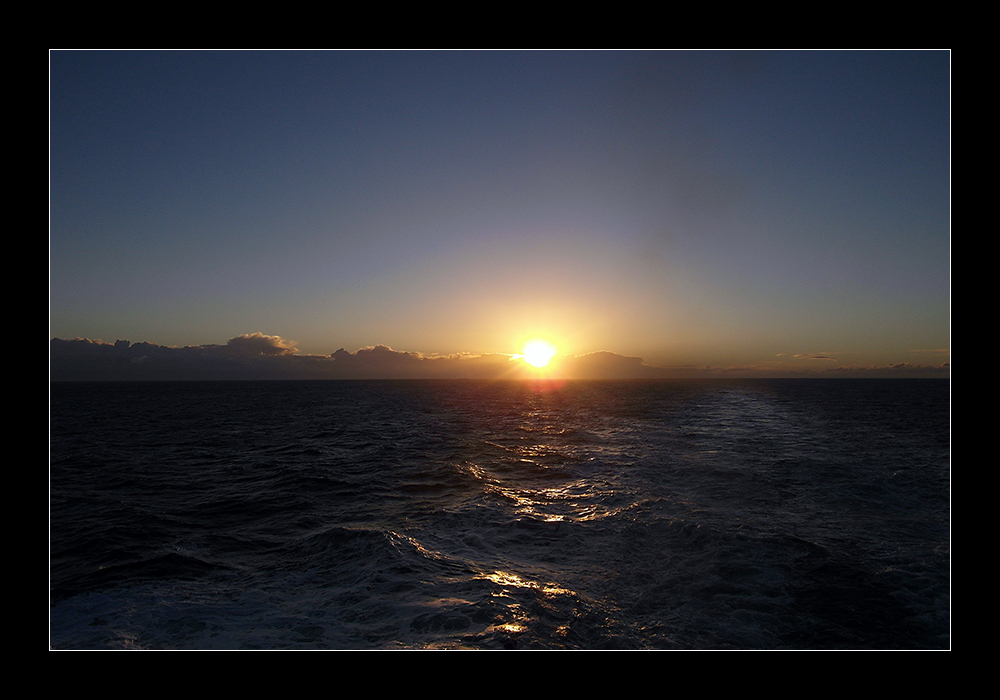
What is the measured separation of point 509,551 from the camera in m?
11.8

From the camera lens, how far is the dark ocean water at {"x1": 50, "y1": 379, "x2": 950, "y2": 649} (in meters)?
8.24

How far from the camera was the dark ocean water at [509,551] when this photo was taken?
8.24 m

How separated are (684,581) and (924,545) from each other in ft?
25.2

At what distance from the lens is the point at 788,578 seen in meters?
10.1

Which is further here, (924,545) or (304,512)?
(304,512)
